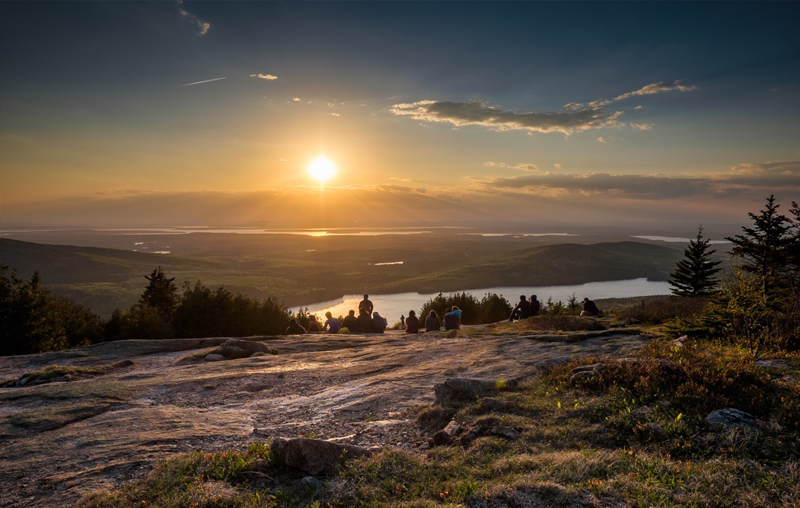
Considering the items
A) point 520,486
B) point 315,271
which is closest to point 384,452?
point 520,486

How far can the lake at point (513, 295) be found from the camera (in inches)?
3720

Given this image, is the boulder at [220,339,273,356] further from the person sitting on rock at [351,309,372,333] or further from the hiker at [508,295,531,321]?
the hiker at [508,295,531,321]

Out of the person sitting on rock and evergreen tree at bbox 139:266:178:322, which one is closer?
the person sitting on rock

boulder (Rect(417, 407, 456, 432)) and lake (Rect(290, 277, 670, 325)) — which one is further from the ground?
boulder (Rect(417, 407, 456, 432))

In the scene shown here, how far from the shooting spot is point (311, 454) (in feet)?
22.1

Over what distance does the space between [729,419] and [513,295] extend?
107003mm

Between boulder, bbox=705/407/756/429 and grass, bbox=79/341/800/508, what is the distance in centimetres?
16

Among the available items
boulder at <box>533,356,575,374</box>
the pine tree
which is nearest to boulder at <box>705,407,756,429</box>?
boulder at <box>533,356,575,374</box>

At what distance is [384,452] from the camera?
7.17 m

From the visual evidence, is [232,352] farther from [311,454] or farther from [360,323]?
[311,454]

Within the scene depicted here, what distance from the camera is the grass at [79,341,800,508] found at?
5.57 metres

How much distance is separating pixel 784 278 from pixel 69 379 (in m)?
27.9

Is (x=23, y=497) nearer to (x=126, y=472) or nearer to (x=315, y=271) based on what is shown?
(x=126, y=472)

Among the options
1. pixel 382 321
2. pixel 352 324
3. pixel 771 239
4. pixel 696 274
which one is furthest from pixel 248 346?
pixel 696 274
